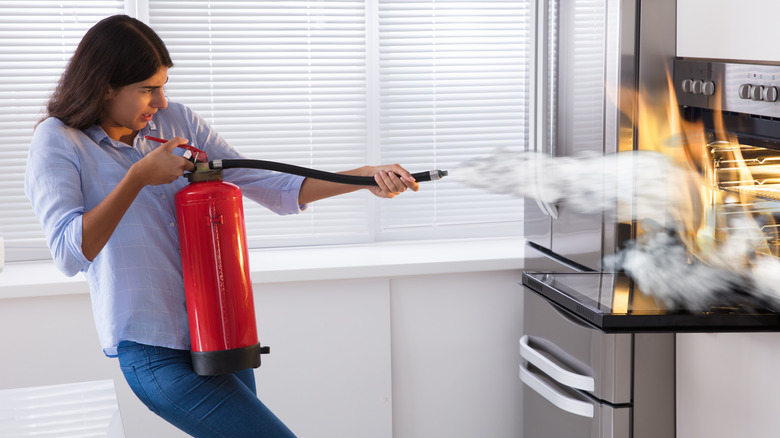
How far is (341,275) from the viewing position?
2541 mm

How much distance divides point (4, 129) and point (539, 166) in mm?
1672

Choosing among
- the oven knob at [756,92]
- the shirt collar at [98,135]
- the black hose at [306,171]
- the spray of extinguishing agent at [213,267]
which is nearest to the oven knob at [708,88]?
the oven knob at [756,92]

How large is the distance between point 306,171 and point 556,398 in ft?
3.74

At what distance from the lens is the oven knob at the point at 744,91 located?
5.33 ft

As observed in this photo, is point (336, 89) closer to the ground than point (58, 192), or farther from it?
farther from it

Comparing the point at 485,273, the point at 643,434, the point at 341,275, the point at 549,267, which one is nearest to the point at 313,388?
the point at 341,275

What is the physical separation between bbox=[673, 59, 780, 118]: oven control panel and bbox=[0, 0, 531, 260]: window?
3.23 feet

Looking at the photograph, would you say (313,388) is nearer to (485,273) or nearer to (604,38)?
(485,273)

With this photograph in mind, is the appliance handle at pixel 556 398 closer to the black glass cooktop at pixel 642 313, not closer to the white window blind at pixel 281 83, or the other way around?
the black glass cooktop at pixel 642 313

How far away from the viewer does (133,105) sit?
60.5 inches

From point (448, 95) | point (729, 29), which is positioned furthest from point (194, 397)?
point (448, 95)

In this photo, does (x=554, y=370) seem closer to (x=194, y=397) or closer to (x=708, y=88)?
(x=708, y=88)

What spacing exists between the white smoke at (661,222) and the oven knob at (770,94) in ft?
0.94

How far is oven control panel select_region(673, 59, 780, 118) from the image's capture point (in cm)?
156
